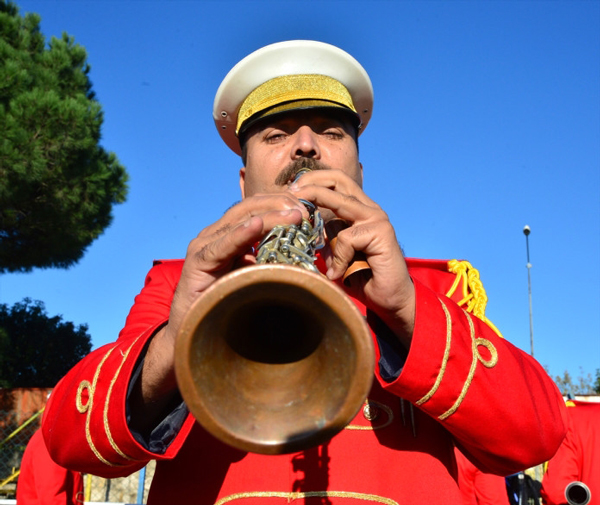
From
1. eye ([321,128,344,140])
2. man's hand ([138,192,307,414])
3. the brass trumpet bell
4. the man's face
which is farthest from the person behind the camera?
eye ([321,128,344,140])

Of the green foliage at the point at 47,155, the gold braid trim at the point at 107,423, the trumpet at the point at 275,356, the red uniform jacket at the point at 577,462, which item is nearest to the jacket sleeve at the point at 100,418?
the gold braid trim at the point at 107,423

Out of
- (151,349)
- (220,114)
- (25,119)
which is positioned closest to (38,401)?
(25,119)

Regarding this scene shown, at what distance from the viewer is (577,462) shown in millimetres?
5641

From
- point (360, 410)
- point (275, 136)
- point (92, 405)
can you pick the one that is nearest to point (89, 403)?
point (92, 405)

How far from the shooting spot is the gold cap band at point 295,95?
2.44 metres

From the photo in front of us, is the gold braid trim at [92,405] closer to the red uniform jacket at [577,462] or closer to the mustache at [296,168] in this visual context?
the mustache at [296,168]

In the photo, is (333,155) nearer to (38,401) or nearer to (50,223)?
(38,401)

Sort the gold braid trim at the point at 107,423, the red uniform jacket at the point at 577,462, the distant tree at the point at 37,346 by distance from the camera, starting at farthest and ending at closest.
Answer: the distant tree at the point at 37,346 < the red uniform jacket at the point at 577,462 < the gold braid trim at the point at 107,423

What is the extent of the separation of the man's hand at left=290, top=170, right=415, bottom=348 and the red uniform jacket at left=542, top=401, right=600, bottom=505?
4714 mm

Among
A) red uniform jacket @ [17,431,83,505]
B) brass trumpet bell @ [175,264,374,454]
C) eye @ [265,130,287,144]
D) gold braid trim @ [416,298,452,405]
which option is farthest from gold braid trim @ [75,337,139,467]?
red uniform jacket @ [17,431,83,505]

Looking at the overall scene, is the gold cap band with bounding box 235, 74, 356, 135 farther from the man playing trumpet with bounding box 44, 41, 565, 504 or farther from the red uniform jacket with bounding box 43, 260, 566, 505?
the red uniform jacket with bounding box 43, 260, 566, 505

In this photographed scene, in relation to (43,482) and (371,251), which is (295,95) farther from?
(43,482)

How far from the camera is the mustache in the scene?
→ 89.1 inches

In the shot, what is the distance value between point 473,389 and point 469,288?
0.80 m
